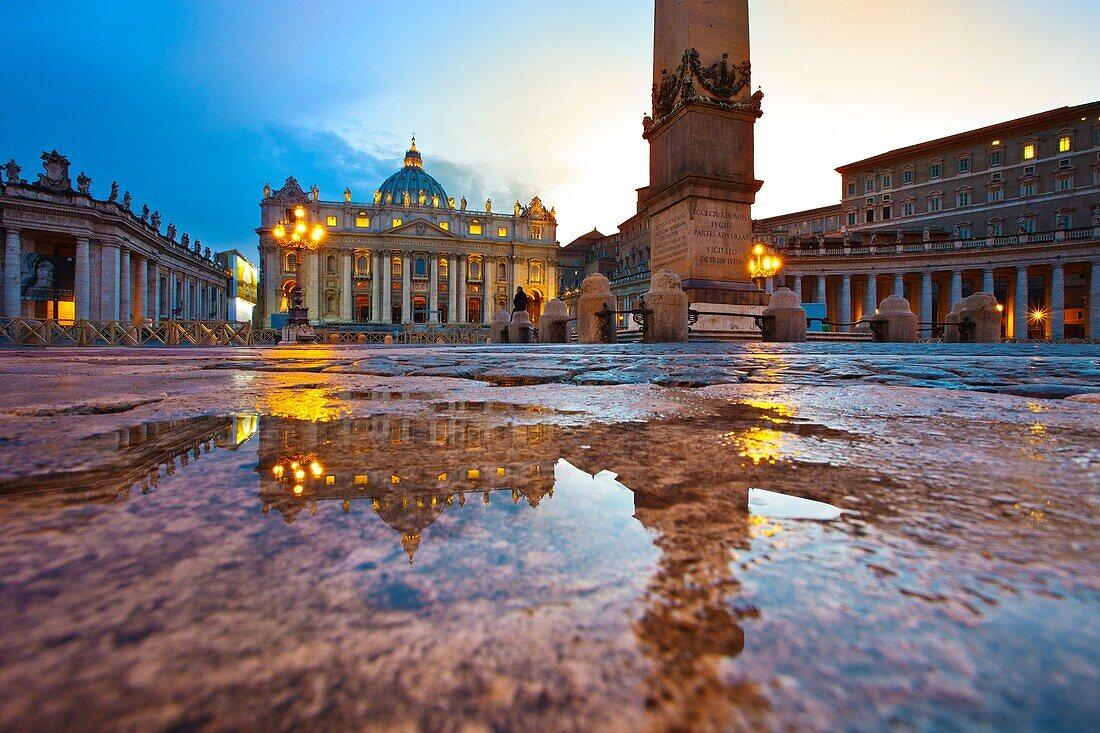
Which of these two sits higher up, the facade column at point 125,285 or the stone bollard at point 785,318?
the facade column at point 125,285

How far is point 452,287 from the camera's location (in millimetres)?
78562

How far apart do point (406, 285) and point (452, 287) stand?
6.31 metres

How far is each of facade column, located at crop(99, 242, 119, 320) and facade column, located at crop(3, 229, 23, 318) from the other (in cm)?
418

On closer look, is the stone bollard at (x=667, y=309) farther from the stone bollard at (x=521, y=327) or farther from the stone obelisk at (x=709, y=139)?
the stone bollard at (x=521, y=327)

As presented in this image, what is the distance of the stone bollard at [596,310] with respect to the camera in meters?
13.2

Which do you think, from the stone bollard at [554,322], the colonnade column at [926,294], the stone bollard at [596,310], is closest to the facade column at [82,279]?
the stone bollard at [554,322]

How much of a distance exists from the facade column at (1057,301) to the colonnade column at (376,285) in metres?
69.9

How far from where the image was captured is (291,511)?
0.83 metres

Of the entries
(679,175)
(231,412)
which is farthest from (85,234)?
(231,412)

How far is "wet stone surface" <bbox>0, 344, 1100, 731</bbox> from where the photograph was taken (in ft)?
1.31

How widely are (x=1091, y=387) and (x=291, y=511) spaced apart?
414 centimetres

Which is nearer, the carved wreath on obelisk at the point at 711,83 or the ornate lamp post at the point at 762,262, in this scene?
the carved wreath on obelisk at the point at 711,83

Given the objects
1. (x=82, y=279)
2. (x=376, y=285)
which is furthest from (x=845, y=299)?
(x=82, y=279)

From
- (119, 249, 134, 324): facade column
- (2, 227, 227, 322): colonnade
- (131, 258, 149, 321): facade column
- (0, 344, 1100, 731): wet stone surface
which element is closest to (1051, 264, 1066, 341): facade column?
(0, 344, 1100, 731): wet stone surface
